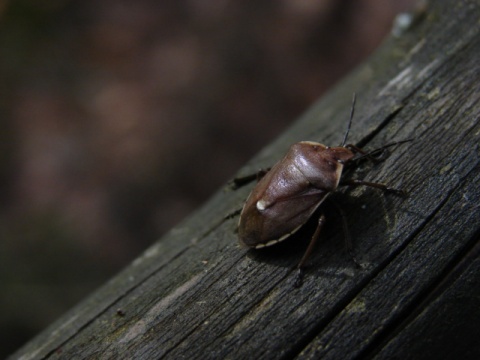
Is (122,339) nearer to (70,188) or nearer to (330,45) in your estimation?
(70,188)

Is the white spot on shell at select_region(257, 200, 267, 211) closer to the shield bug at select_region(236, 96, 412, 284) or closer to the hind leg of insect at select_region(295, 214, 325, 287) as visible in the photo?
the shield bug at select_region(236, 96, 412, 284)

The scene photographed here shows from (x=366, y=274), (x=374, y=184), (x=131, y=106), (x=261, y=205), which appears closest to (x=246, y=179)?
(x=261, y=205)

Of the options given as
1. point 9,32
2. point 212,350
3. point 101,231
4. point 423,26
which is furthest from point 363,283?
point 9,32

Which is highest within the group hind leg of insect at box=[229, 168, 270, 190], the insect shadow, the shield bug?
hind leg of insect at box=[229, 168, 270, 190]

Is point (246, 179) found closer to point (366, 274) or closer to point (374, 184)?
point (374, 184)

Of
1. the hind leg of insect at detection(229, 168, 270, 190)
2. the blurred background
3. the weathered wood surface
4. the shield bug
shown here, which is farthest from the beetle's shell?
the blurred background
